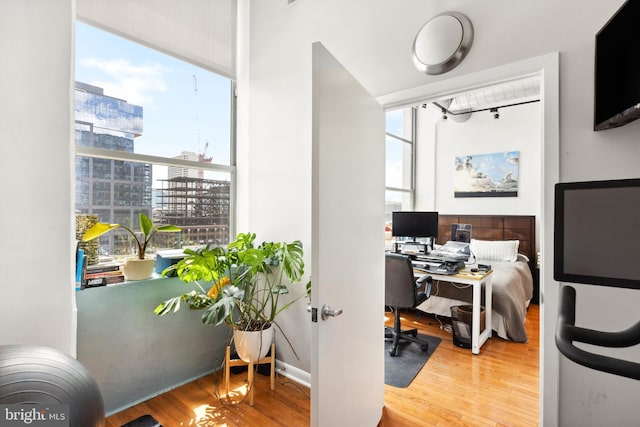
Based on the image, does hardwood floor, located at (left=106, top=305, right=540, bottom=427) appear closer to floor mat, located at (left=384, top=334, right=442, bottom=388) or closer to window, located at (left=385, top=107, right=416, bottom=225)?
floor mat, located at (left=384, top=334, right=442, bottom=388)

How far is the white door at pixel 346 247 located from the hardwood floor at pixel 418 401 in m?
0.38

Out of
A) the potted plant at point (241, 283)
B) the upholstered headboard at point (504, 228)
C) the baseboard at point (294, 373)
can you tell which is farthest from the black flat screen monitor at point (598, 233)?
the upholstered headboard at point (504, 228)

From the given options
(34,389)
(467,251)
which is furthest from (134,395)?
(467,251)

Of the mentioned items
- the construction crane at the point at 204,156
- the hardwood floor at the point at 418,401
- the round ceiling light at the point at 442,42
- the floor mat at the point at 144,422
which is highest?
the round ceiling light at the point at 442,42

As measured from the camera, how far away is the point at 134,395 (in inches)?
79.1

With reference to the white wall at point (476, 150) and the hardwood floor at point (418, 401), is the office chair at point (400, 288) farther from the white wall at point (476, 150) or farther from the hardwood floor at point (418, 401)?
the white wall at point (476, 150)

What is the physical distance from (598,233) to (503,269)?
350 cm

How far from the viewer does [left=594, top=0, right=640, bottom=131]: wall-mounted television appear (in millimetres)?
1010

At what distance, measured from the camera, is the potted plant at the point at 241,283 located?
1944mm

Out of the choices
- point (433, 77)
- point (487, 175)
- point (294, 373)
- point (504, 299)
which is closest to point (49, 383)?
point (294, 373)

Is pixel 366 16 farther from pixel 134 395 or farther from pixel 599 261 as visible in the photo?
pixel 134 395

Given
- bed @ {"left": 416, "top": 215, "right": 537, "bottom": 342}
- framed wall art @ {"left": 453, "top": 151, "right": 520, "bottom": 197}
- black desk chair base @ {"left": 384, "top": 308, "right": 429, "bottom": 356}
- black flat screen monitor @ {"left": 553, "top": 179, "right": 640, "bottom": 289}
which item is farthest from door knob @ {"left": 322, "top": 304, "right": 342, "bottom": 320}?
framed wall art @ {"left": 453, "top": 151, "right": 520, "bottom": 197}

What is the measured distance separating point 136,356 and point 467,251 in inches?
132

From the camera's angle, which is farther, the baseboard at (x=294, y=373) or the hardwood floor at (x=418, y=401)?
the baseboard at (x=294, y=373)
